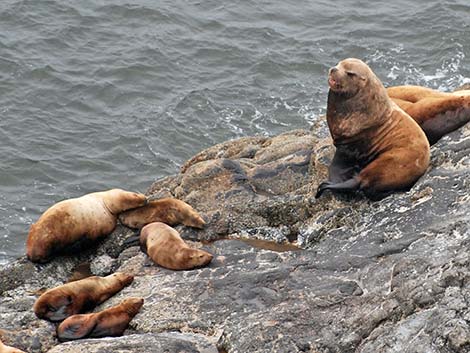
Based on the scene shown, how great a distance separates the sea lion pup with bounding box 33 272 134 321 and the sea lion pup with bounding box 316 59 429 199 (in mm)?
2182

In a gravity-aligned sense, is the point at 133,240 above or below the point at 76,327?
below

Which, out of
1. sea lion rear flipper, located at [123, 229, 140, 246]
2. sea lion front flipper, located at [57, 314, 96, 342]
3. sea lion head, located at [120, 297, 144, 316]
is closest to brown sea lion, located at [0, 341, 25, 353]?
sea lion front flipper, located at [57, 314, 96, 342]

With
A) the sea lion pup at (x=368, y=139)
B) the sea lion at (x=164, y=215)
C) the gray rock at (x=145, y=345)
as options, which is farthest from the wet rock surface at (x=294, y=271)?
the sea lion pup at (x=368, y=139)

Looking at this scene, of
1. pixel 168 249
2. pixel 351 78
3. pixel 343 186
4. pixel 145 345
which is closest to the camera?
pixel 145 345

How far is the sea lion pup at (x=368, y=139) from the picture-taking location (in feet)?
28.5

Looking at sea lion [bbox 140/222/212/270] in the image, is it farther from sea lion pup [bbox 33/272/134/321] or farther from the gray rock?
the gray rock

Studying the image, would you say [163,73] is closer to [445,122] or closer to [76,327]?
[445,122]

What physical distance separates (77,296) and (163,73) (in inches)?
527

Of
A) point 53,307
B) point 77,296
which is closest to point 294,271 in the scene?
point 77,296

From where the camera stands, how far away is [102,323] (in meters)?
7.64

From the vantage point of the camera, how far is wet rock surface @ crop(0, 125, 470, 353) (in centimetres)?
656

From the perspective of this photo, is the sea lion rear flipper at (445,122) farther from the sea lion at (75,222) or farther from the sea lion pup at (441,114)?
the sea lion at (75,222)

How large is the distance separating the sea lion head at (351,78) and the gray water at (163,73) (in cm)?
749

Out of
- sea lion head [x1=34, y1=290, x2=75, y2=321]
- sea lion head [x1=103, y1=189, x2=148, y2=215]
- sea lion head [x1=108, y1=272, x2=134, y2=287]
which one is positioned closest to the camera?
sea lion head [x1=34, y1=290, x2=75, y2=321]
